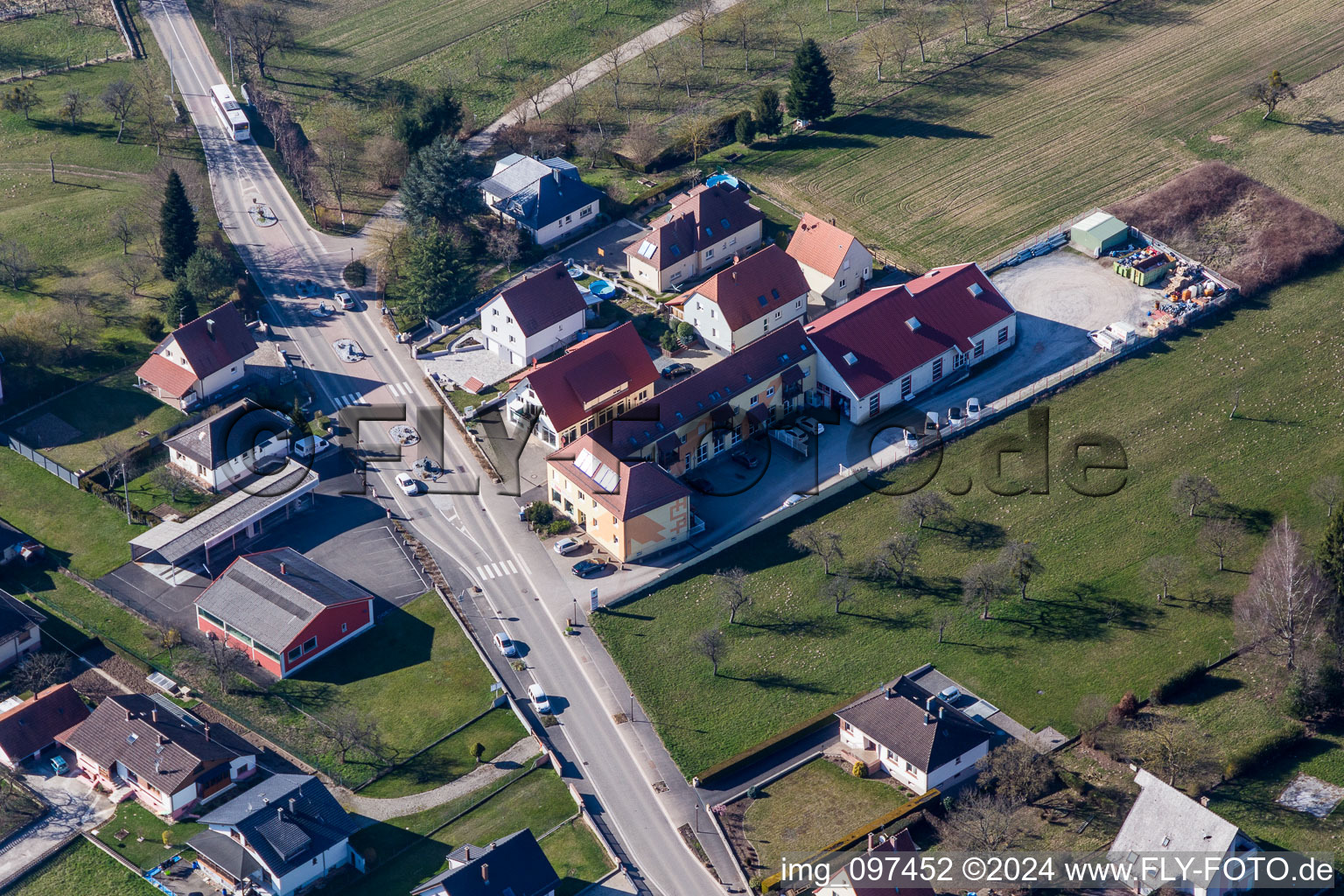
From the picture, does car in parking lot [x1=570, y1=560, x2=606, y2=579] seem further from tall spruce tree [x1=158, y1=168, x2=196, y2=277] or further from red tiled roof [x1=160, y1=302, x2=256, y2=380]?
tall spruce tree [x1=158, y1=168, x2=196, y2=277]

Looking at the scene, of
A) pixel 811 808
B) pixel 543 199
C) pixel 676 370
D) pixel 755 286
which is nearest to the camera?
pixel 811 808

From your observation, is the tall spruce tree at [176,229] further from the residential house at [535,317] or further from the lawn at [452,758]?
the lawn at [452,758]

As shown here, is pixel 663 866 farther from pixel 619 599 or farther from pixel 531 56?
pixel 531 56

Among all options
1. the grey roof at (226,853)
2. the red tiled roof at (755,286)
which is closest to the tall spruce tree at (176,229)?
the red tiled roof at (755,286)

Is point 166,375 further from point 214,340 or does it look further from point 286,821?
point 286,821

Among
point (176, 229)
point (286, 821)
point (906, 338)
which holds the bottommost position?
point (286, 821)

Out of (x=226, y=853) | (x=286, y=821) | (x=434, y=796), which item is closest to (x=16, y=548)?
(x=226, y=853)

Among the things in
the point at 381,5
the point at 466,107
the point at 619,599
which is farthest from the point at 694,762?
the point at 381,5
